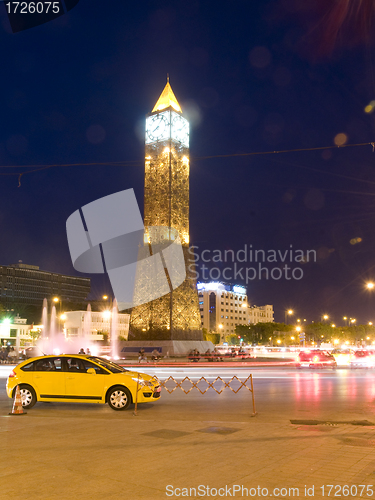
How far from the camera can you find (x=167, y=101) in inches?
1961

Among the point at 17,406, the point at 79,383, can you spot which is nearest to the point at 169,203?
the point at 79,383

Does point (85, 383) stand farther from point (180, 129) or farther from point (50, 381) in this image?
point (180, 129)

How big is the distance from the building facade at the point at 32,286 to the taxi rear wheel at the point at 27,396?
131 m

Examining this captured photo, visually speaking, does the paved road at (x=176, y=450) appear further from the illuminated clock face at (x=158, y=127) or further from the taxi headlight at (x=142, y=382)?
the illuminated clock face at (x=158, y=127)

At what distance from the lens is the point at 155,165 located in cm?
4825

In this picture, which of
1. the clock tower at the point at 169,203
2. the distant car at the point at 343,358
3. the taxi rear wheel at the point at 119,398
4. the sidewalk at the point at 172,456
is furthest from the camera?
the clock tower at the point at 169,203

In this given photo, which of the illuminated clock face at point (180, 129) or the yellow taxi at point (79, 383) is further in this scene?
the illuminated clock face at point (180, 129)

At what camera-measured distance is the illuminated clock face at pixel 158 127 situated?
1905 inches

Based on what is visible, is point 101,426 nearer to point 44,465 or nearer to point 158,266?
point 44,465

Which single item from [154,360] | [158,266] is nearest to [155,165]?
[158,266]

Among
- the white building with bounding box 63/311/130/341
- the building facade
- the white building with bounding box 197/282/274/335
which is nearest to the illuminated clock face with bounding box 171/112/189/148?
the white building with bounding box 63/311/130/341

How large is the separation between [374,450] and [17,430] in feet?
22.7

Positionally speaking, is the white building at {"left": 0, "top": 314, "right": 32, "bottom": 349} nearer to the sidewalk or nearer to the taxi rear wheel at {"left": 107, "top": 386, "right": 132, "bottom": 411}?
the taxi rear wheel at {"left": 107, "top": 386, "right": 132, "bottom": 411}

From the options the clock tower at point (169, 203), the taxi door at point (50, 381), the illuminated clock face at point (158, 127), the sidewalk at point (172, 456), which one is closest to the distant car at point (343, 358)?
the clock tower at point (169, 203)
